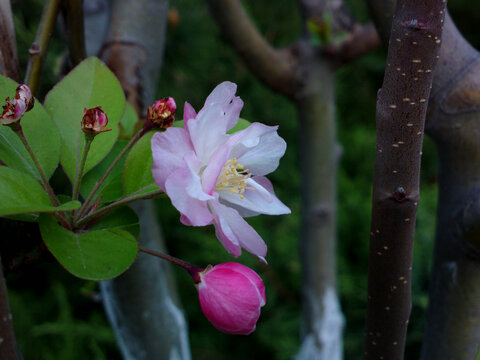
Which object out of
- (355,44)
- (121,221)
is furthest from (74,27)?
(355,44)

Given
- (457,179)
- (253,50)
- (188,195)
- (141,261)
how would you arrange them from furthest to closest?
(253,50) < (141,261) < (457,179) < (188,195)

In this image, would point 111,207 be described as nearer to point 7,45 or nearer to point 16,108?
point 16,108

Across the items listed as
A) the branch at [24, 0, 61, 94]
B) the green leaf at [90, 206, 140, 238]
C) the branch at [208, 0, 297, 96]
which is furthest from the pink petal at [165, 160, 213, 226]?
the branch at [208, 0, 297, 96]

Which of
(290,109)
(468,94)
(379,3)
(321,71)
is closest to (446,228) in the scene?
(468,94)

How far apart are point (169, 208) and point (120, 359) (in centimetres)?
55

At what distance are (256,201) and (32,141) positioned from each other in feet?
0.64

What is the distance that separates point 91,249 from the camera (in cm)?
39

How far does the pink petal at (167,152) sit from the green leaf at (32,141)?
0.42ft

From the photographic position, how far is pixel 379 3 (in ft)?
1.87

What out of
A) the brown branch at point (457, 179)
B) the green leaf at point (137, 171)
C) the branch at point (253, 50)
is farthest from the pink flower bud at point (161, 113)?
the branch at point (253, 50)

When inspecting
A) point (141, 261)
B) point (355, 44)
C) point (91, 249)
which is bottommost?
point (141, 261)

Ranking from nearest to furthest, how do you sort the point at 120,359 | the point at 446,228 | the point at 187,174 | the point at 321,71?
the point at 187,174 → the point at 446,228 → the point at 321,71 → the point at 120,359

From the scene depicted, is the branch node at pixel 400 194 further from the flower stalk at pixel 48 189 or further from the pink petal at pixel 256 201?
the flower stalk at pixel 48 189

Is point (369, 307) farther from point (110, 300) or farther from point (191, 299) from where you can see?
point (191, 299)
